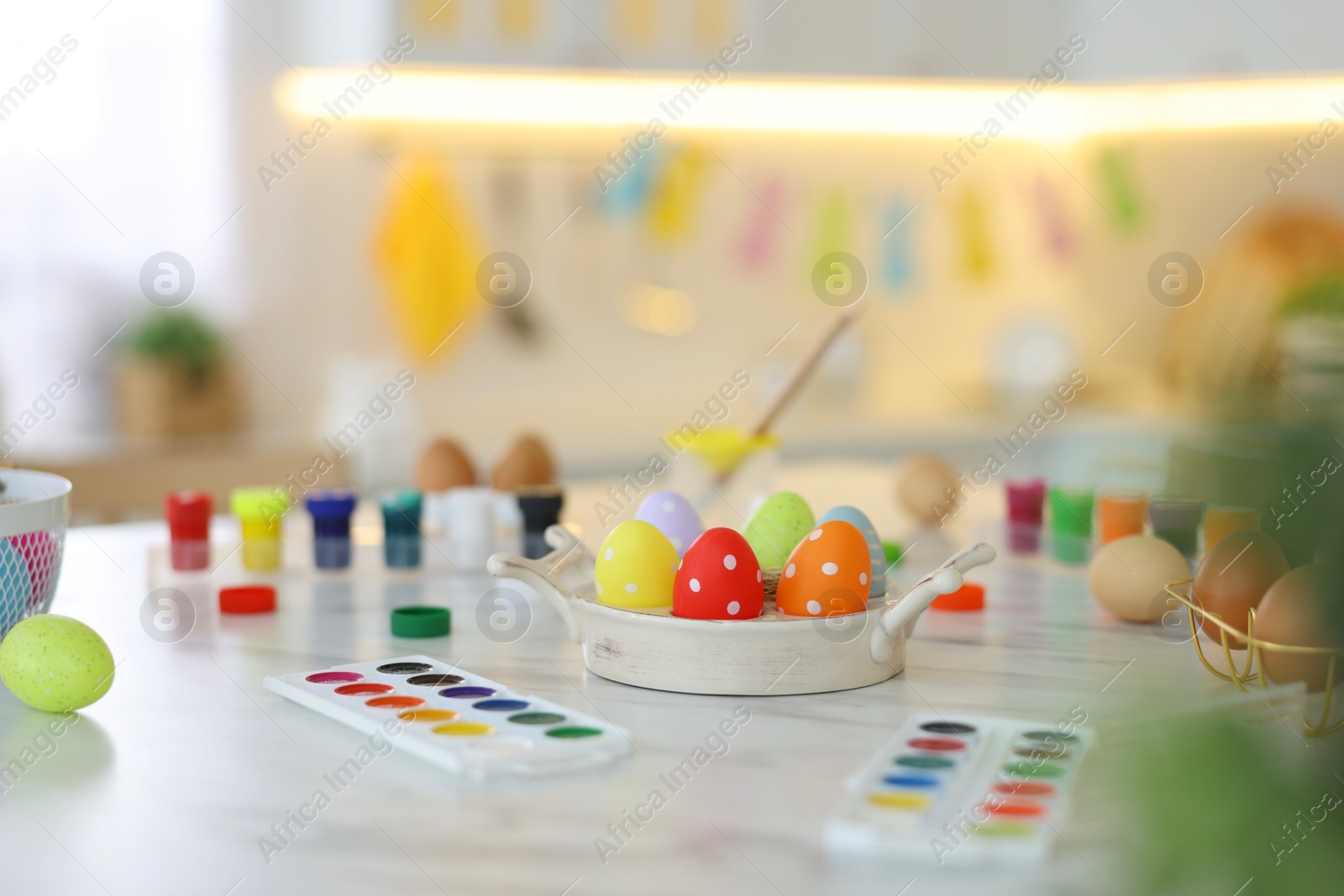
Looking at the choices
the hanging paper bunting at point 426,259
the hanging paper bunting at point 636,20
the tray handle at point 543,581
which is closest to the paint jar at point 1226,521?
the tray handle at point 543,581

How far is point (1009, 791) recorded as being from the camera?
0.64 meters

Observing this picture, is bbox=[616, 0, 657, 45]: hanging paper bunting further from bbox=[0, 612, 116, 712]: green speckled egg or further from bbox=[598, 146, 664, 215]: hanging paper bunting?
bbox=[0, 612, 116, 712]: green speckled egg

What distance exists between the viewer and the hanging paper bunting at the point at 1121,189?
11.4 feet

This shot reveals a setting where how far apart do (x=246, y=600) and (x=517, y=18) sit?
84.6 inches

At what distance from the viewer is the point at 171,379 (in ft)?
8.93

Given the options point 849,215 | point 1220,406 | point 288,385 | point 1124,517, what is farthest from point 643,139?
point 1220,406

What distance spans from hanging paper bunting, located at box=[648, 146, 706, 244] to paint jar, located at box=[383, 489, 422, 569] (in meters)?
2.03

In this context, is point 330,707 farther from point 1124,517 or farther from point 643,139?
point 643,139

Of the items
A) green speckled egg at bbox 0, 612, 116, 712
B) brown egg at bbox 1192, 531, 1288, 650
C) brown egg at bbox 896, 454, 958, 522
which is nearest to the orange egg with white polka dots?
brown egg at bbox 1192, 531, 1288, 650

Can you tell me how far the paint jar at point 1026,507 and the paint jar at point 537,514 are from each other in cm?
51

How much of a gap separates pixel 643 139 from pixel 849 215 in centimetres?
63

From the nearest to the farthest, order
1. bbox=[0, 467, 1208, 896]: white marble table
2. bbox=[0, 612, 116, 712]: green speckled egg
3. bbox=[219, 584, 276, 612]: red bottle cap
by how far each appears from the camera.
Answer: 1. bbox=[0, 467, 1208, 896]: white marble table
2. bbox=[0, 612, 116, 712]: green speckled egg
3. bbox=[219, 584, 276, 612]: red bottle cap

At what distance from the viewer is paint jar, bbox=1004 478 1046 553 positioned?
4.73 ft

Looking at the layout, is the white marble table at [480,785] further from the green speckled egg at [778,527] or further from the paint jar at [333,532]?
the paint jar at [333,532]
